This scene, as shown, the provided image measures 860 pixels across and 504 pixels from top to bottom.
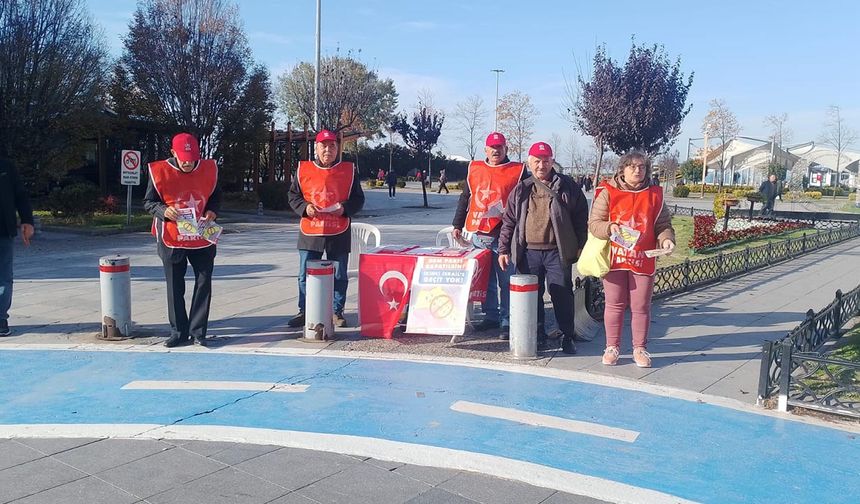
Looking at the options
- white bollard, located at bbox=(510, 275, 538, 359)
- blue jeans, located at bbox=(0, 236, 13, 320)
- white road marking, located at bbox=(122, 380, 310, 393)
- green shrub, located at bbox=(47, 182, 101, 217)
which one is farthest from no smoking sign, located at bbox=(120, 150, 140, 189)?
white bollard, located at bbox=(510, 275, 538, 359)

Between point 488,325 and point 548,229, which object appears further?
point 488,325

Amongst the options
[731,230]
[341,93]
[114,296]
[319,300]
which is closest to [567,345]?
[319,300]

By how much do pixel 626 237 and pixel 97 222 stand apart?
1680cm

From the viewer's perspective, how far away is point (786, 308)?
30.8 ft

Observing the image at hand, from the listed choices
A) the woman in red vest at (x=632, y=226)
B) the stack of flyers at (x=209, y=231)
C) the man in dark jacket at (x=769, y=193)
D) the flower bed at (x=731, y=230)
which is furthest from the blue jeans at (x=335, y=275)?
the man in dark jacket at (x=769, y=193)

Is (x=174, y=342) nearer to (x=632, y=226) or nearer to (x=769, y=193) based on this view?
(x=632, y=226)

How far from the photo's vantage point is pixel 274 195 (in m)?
25.6

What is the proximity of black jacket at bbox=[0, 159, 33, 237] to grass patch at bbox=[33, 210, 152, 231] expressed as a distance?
11.0m

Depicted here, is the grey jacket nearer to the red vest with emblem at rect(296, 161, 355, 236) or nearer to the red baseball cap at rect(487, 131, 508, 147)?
the red baseball cap at rect(487, 131, 508, 147)

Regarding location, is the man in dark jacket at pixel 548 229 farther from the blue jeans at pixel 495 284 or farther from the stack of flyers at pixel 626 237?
the stack of flyers at pixel 626 237

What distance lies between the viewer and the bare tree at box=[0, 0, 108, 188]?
18328 mm

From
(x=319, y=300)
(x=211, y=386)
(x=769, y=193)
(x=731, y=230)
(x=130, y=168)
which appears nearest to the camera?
(x=211, y=386)

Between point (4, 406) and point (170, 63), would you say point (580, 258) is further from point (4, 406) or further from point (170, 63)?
point (170, 63)

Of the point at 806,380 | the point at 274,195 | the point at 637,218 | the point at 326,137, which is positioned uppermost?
the point at 326,137
